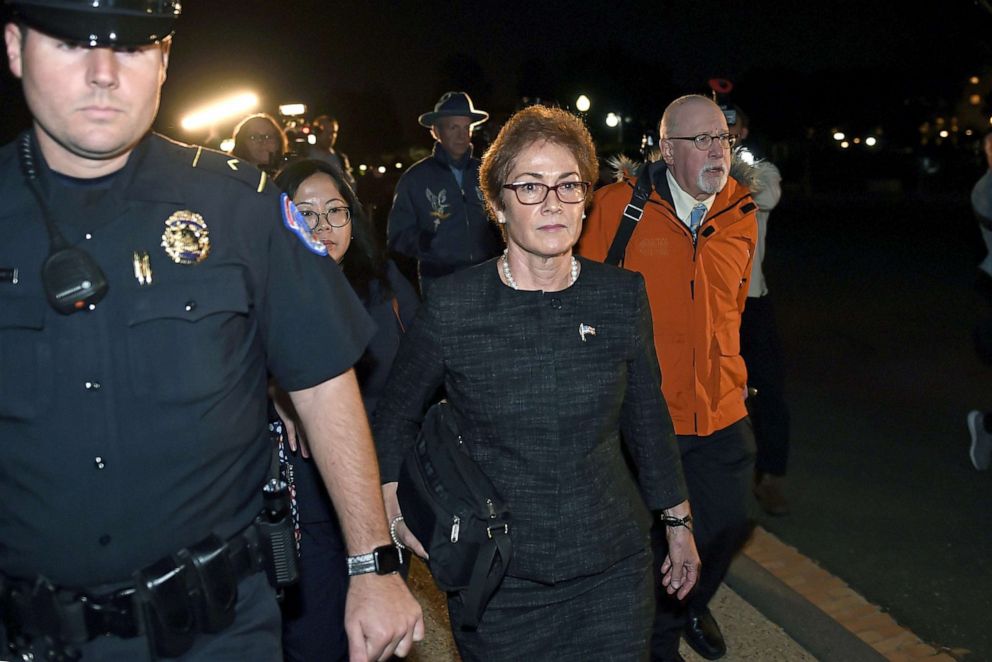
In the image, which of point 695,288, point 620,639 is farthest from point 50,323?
point 695,288

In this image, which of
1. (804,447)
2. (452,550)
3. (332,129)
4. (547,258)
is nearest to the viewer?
(452,550)

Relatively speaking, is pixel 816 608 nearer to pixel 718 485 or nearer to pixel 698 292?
pixel 718 485

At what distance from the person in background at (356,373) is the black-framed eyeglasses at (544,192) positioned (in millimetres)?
804

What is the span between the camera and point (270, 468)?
2.75 meters

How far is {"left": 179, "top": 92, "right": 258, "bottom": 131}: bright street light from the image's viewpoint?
12.6m

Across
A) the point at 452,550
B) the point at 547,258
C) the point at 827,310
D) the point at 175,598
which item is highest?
the point at 547,258

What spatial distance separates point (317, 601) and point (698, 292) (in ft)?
6.59

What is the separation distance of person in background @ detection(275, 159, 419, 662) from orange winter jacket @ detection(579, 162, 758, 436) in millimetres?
1072

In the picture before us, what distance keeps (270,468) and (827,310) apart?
1245cm

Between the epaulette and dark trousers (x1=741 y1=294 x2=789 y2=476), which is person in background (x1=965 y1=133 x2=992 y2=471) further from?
the epaulette

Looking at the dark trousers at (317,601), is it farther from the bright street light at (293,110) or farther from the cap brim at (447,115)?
the bright street light at (293,110)

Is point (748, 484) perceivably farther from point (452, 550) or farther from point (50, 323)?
point (50, 323)

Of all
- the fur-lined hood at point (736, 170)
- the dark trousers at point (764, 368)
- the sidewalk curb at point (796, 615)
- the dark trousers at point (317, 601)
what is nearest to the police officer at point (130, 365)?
the dark trousers at point (317, 601)

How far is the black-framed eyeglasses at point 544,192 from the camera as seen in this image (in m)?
3.30
